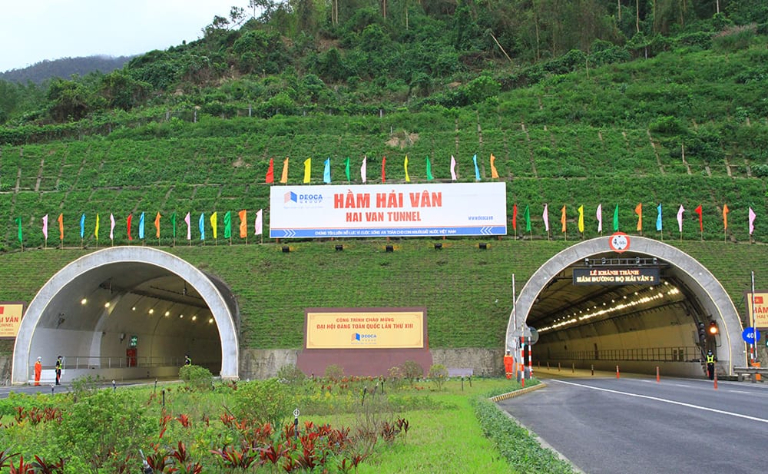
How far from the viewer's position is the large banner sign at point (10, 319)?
1389 inches

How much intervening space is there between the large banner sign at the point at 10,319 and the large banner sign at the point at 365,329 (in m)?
15.5

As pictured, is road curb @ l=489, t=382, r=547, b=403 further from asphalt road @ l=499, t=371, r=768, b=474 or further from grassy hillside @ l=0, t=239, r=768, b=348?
grassy hillside @ l=0, t=239, r=768, b=348

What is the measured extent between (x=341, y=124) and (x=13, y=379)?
37.4 meters

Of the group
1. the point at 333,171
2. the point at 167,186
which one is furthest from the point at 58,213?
the point at 333,171

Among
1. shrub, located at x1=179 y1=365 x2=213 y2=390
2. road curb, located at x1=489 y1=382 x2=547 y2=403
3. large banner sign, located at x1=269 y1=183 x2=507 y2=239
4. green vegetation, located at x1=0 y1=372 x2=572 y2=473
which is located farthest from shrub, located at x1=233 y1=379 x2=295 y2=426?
large banner sign, located at x1=269 y1=183 x2=507 y2=239

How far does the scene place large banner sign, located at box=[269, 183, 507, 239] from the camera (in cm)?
4212

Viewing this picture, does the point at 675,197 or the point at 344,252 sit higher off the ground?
the point at 675,197

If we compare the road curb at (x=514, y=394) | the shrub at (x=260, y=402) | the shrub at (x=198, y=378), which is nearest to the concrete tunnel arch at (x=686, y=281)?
the road curb at (x=514, y=394)

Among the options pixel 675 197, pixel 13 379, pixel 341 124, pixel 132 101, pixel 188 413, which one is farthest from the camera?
pixel 132 101

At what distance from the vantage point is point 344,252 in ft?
140

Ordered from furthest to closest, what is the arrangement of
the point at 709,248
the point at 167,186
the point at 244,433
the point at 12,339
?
the point at 167,186 < the point at 709,248 < the point at 12,339 < the point at 244,433

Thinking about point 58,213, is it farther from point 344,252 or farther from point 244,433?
point 244,433

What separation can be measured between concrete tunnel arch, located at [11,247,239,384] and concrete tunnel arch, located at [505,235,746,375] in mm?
13633

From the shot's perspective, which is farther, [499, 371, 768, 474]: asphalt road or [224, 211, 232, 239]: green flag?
[224, 211, 232, 239]: green flag
